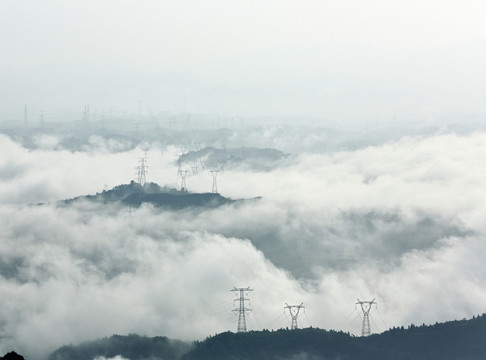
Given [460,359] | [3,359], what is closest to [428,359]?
[460,359]

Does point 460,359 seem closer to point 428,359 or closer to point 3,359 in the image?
point 428,359

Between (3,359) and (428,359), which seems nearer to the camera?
(3,359)

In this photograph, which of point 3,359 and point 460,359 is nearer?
point 3,359
